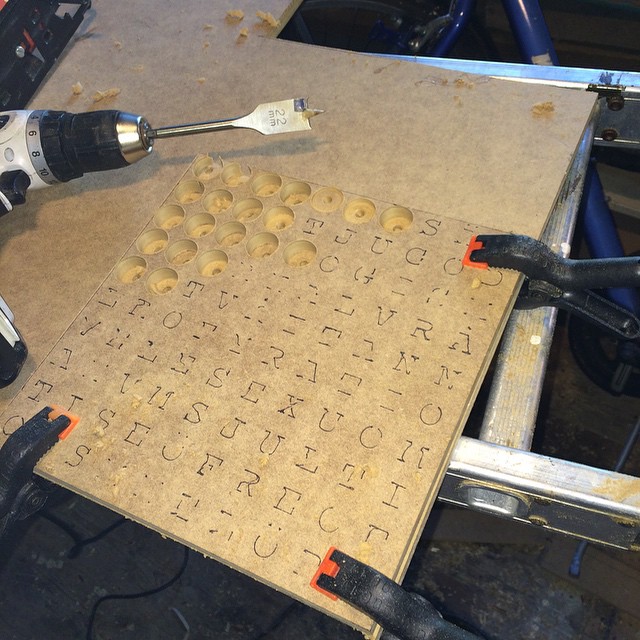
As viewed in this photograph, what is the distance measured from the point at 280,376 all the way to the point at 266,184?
36 centimetres

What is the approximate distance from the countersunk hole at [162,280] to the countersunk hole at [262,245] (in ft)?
0.39

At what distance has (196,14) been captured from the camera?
4.19ft

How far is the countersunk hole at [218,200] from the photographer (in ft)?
3.21

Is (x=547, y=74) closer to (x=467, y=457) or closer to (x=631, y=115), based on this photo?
(x=631, y=115)

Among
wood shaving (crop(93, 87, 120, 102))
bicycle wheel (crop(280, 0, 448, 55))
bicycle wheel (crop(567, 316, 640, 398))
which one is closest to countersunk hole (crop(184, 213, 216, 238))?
wood shaving (crop(93, 87, 120, 102))

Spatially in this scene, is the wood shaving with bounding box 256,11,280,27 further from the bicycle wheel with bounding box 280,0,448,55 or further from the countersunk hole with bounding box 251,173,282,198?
the countersunk hole with bounding box 251,173,282,198

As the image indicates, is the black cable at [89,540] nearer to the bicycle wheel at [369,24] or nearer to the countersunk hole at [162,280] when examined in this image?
the countersunk hole at [162,280]

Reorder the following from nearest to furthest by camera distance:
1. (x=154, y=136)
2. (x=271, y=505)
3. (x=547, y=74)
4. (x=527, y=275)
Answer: (x=271, y=505) → (x=527, y=275) → (x=154, y=136) → (x=547, y=74)

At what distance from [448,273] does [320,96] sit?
434 millimetres

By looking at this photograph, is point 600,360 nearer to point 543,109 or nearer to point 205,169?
point 543,109

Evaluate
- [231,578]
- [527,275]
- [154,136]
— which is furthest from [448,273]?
[231,578]

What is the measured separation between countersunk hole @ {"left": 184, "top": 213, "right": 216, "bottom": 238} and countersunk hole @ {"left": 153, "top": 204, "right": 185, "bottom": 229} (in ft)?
0.10

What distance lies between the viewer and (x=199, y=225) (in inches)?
38.3

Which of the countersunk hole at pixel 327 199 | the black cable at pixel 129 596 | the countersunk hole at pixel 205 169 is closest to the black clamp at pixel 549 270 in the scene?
the countersunk hole at pixel 327 199
